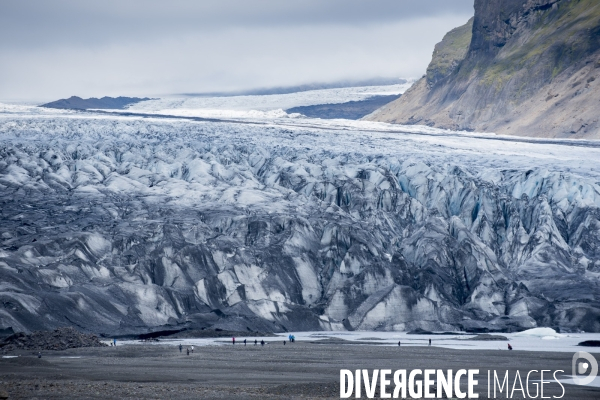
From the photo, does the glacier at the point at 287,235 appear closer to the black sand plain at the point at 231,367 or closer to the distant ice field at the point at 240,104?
the black sand plain at the point at 231,367

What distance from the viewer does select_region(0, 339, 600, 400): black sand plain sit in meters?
27.8

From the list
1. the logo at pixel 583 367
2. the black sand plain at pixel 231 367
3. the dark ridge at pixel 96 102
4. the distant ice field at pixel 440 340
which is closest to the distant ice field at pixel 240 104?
the dark ridge at pixel 96 102

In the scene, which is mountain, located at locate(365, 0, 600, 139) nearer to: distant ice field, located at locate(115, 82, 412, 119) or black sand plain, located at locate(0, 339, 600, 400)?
distant ice field, located at locate(115, 82, 412, 119)

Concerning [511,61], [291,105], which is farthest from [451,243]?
[511,61]

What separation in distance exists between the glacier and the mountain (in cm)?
6600

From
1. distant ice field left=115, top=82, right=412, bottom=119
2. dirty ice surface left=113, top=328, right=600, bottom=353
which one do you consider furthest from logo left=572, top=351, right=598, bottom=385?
distant ice field left=115, top=82, right=412, bottom=119

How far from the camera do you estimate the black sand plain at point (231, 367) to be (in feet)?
91.1

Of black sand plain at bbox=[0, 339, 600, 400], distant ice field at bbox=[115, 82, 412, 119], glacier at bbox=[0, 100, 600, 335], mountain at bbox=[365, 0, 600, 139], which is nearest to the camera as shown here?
black sand plain at bbox=[0, 339, 600, 400]

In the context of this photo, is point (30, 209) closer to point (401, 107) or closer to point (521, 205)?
point (521, 205)

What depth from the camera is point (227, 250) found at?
181 feet

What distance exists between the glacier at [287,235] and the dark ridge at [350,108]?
85.2 meters

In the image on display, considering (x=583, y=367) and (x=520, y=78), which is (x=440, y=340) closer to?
(x=583, y=367)

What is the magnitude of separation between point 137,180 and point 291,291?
1644 cm

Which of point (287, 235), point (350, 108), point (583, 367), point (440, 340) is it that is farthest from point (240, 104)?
point (583, 367)
